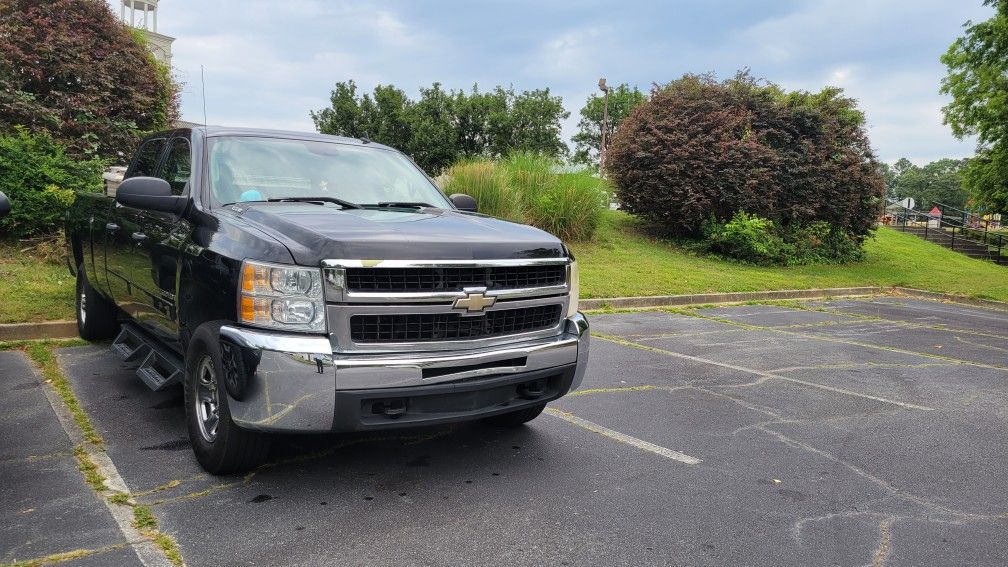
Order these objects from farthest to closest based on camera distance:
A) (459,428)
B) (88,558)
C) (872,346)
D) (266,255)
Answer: (872,346) → (459,428) → (266,255) → (88,558)

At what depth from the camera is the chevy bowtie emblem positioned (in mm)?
3492

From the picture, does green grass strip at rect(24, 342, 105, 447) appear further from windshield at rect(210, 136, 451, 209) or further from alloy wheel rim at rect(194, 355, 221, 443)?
windshield at rect(210, 136, 451, 209)

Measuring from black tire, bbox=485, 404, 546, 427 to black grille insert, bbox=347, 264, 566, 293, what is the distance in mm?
988

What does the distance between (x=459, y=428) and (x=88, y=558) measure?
7.55ft

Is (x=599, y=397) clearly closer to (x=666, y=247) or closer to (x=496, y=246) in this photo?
(x=496, y=246)

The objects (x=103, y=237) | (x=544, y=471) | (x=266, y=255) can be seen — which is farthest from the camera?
(x=103, y=237)

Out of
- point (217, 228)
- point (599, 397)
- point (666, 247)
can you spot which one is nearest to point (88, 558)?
point (217, 228)

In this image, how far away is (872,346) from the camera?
8609mm

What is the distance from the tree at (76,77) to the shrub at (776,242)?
13.2 metres

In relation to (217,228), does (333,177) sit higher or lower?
higher

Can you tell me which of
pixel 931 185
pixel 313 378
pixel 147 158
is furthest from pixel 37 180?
pixel 931 185

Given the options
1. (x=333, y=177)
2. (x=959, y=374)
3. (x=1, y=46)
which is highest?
(x=1, y=46)

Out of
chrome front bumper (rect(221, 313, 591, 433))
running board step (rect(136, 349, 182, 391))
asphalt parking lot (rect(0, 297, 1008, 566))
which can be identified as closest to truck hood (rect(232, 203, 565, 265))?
chrome front bumper (rect(221, 313, 591, 433))

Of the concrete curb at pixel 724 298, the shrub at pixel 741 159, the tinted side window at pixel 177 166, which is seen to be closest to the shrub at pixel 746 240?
the shrub at pixel 741 159
